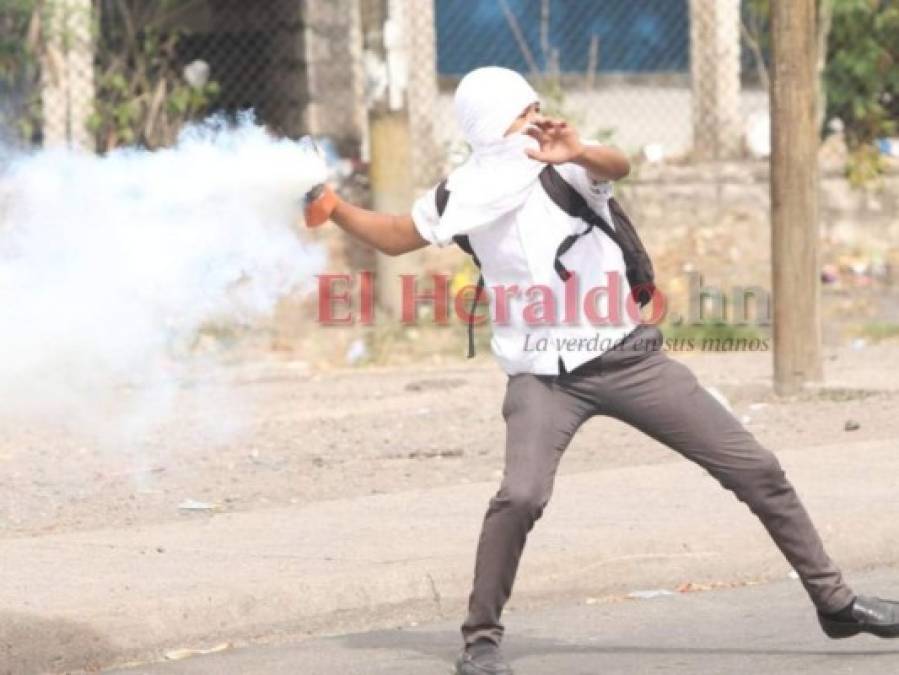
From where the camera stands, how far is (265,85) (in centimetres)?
1573

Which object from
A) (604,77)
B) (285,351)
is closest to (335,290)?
Answer: (285,351)

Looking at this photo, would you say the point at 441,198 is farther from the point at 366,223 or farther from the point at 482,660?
the point at 482,660

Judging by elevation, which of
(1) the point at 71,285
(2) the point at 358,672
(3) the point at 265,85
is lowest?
(2) the point at 358,672

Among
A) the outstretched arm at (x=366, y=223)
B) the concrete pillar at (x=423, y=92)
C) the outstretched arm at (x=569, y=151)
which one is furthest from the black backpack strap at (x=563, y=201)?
the concrete pillar at (x=423, y=92)

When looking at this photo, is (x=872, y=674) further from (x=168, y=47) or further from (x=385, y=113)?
(x=168, y=47)

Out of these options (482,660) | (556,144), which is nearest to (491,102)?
(556,144)

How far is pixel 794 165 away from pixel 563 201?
5.00 meters

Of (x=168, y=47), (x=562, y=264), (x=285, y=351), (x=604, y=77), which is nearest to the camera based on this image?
(x=562, y=264)

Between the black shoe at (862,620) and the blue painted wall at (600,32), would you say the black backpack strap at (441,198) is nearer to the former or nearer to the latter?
the black shoe at (862,620)

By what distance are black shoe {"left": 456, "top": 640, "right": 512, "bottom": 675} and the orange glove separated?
4.29 feet

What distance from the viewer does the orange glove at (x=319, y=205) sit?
6.34 metres

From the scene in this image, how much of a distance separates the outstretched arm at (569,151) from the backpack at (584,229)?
0.17m

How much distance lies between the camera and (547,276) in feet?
19.6

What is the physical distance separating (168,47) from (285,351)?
2.49 m
